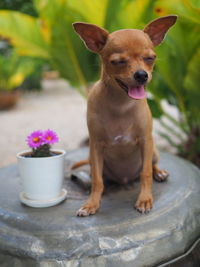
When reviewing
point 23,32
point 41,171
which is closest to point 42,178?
point 41,171

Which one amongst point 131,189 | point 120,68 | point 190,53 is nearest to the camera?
point 120,68

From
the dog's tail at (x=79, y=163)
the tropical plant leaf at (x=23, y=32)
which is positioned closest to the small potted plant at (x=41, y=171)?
the dog's tail at (x=79, y=163)

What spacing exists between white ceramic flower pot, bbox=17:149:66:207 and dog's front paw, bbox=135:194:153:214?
38 centimetres

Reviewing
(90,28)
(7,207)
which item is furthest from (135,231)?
(90,28)

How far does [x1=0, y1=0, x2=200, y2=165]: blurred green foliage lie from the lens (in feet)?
8.33

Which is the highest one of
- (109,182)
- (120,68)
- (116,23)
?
(120,68)

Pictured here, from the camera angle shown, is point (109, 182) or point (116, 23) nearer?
point (109, 182)

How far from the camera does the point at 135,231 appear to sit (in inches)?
55.3

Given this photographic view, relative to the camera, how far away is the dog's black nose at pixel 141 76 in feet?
4.10

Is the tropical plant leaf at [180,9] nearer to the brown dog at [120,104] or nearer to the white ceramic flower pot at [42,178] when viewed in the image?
the brown dog at [120,104]

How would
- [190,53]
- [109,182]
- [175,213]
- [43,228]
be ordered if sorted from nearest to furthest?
[43,228] → [175,213] → [109,182] → [190,53]

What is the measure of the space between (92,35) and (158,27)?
0.29 metres

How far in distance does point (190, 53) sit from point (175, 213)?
1514mm

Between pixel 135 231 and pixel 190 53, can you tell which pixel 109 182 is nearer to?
pixel 135 231
